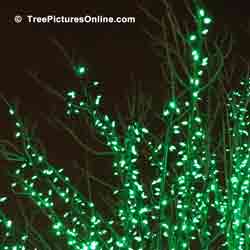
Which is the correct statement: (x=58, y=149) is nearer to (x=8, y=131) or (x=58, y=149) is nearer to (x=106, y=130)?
(x=8, y=131)

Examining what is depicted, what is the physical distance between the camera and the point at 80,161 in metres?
4.98

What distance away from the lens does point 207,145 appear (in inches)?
104

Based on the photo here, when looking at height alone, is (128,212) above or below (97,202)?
below

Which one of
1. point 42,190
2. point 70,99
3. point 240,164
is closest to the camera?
point 240,164

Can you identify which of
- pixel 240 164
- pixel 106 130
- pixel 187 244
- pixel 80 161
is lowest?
pixel 187 244

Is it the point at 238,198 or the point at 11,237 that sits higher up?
the point at 11,237

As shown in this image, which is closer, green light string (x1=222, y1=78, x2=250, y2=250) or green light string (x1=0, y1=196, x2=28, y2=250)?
green light string (x1=222, y1=78, x2=250, y2=250)

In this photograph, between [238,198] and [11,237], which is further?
[11,237]

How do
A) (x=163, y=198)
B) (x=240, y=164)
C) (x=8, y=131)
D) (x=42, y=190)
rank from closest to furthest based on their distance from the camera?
1. (x=163, y=198)
2. (x=240, y=164)
3. (x=42, y=190)
4. (x=8, y=131)

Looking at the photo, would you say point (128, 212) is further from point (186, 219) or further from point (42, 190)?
point (42, 190)

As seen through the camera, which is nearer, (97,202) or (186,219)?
(186,219)

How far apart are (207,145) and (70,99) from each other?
794mm

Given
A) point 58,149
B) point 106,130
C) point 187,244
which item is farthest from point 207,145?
point 58,149

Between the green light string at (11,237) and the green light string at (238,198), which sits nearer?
the green light string at (238,198)
